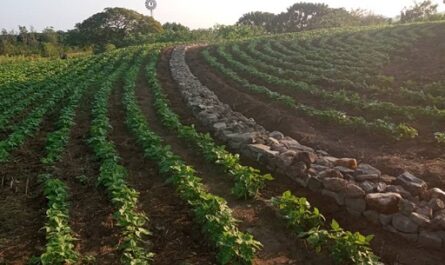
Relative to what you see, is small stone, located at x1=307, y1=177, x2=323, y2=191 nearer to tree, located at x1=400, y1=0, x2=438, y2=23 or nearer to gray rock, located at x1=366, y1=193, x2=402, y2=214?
gray rock, located at x1=366, y1=193, x2=402, y2=214

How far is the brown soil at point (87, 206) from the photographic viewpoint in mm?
6387

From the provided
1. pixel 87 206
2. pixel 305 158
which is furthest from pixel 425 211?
pixel 87 206

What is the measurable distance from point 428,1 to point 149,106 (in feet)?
139

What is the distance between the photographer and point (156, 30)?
58.7m

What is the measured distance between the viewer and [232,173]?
8023 mm

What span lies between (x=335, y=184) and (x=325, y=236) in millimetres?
1639

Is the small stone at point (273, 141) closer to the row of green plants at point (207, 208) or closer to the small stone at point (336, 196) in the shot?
the row of green plants at point (207, 208)

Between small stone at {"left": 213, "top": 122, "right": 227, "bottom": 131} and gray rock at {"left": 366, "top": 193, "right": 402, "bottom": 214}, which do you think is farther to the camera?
small stone at {"left": 213, "top": 122, "right": 227, "bottom": 131}

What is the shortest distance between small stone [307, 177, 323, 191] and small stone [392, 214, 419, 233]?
1488mm

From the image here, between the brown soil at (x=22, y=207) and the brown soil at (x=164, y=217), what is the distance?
5.17 feet

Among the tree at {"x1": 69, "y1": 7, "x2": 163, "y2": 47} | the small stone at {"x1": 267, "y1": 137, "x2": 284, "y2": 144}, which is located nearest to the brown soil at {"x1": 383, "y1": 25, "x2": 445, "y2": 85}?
the small stone at {"x1": 267, "y1": 137, "x2": 284, "y2": 144}

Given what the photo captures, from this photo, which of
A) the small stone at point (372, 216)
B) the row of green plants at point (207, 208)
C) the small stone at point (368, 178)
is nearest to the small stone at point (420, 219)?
the small stone at point (372, 216)

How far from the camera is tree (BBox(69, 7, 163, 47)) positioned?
58688 mm

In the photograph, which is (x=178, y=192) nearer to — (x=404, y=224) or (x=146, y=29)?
(x=404, y=224)
